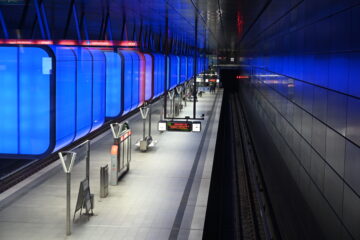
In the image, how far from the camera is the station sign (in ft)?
66.2

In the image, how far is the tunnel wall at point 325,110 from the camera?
764 centimetres

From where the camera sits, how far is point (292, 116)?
14.6 metres

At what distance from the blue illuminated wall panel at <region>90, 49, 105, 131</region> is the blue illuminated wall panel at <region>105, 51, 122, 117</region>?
210 cm

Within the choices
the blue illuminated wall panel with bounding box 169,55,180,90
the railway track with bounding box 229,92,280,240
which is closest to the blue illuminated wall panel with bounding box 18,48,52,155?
the railway track with bounding box 229,92,280,240

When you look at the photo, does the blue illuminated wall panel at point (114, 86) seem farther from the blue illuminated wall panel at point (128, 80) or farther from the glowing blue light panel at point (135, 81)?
the glowing blue light panel at point (135, 81)

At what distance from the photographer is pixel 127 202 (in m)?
14.4

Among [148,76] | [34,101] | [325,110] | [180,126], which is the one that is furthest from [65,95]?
[180,126]

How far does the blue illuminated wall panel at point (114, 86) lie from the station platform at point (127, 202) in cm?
249

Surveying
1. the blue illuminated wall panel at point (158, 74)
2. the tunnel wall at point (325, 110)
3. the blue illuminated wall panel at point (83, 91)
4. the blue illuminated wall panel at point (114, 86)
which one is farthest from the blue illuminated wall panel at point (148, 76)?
the blue illuminated wall panel at point (83, 91)

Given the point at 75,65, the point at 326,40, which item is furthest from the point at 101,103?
the point at 326,40

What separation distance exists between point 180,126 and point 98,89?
375 inches

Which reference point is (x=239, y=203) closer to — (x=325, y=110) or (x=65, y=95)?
(x=325, y=110)

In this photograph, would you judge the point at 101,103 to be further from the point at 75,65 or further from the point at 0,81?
the point at 0,81

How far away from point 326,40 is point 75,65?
453 cm
